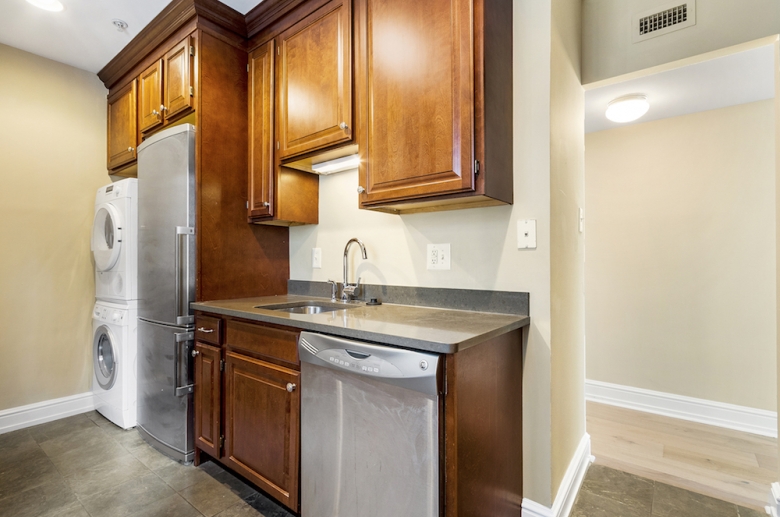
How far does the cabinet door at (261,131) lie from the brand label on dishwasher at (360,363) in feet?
3.98

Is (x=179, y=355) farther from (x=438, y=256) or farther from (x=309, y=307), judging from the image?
(x=438, y=256)

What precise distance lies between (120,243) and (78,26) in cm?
142

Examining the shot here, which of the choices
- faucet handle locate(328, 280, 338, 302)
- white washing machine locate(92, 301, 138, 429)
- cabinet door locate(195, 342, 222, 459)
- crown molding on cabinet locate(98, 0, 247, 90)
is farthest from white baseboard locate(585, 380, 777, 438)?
crown molding on cabinet locate(98, 0, 247, 90)

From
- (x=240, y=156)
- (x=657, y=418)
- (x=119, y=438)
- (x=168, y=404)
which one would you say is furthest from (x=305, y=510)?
(x=657, y=418)

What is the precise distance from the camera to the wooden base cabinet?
1590mm

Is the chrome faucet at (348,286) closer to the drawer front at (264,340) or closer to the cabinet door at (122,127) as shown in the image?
the drawer front at (264,340)

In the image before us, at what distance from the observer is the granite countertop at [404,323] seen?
3.84 feet

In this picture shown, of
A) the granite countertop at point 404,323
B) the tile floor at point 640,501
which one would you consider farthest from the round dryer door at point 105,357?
the tile floor at point 640,501

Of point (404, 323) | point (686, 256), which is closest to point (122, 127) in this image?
point (404, 323)

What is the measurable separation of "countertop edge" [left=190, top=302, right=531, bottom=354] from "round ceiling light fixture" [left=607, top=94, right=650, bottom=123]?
194 cm

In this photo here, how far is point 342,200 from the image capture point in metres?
2.37

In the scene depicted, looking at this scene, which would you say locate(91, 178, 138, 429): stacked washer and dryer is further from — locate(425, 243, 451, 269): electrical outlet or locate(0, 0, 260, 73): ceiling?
locate(425, 243, 451, 269): electrical outlet

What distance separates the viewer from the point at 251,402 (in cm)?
178

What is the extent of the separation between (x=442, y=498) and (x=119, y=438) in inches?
94.9
